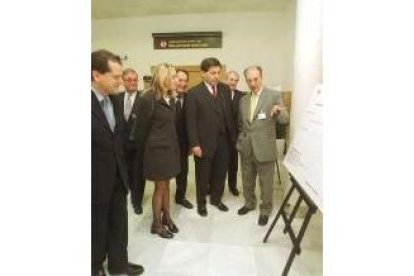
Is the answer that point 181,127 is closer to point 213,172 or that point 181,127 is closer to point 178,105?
point 178,105

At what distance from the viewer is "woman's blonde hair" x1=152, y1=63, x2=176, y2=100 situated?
281 cm

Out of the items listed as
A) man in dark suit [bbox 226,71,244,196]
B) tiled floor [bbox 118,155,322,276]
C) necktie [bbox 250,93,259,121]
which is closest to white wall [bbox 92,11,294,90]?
man in dark suit [bbox 226,71,244,196]

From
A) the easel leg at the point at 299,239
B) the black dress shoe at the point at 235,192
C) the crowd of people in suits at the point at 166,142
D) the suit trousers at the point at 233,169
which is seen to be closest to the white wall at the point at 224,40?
the suit trousers at the point at 233,169

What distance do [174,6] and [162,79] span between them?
192 inches

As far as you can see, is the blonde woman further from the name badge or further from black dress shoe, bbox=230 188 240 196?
black dress shoe, bbox=230 188 240 196

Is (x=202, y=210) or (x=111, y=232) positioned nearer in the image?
(x=111, y=232)

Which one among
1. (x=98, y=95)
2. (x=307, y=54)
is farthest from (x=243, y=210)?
(x=98, y=95)

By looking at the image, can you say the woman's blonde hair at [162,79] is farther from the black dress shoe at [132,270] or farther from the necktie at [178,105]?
the black dress shoe at [132,270]

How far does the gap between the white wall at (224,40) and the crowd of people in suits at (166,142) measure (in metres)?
3.95

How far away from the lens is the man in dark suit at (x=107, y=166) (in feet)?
6.89

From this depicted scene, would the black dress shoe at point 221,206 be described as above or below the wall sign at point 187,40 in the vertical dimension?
below

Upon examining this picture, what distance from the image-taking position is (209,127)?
3.52 meters

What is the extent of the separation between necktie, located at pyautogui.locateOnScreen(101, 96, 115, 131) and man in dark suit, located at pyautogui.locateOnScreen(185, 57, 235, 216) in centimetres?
130
